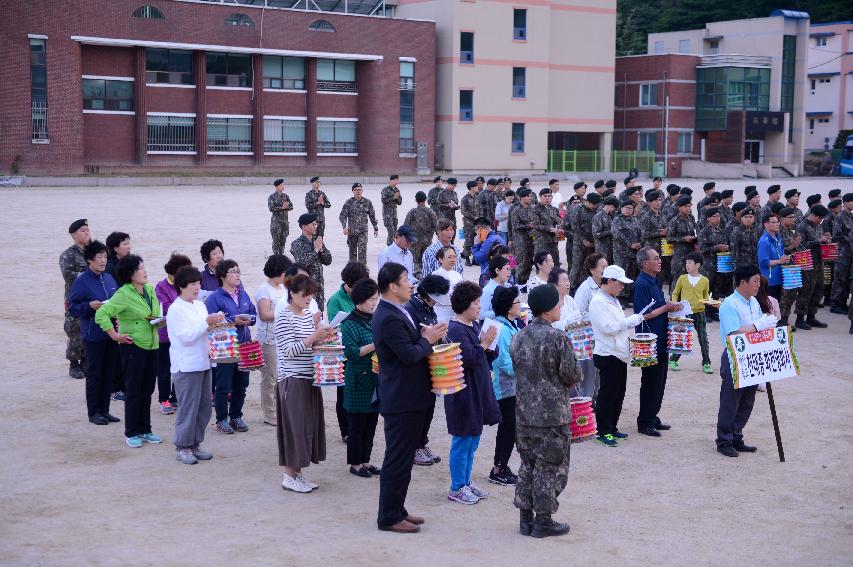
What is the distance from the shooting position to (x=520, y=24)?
61219 millimetres

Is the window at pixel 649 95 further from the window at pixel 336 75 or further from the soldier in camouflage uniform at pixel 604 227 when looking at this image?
the soldier in camouflage uniform at pixel 604 227

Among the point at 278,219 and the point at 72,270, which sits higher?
the point at 278,219

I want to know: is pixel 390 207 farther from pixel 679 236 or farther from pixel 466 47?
pixel 466 47

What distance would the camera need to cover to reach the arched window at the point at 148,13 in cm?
5003

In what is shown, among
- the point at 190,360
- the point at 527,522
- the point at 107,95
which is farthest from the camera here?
the point at 107,95

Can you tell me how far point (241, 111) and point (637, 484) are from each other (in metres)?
48.5

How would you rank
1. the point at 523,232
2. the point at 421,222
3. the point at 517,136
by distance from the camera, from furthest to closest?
the point at 517,136
the point at 421,222
the point at 523,232

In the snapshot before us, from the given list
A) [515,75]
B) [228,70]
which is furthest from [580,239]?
[515,75]

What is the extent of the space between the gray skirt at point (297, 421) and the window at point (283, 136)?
4818cm

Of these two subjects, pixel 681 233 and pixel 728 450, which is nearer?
pixel 728 450

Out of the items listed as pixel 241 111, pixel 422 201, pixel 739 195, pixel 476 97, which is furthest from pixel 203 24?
pixel 422 201

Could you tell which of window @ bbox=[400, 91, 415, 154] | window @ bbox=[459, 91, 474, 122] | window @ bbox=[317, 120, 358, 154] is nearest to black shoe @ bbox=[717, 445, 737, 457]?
window @ bbox=[317, 120, 358, 154]

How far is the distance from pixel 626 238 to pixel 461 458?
9214mm


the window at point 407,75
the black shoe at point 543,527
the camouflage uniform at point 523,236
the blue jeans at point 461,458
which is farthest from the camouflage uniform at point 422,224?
the window at point 407,75
